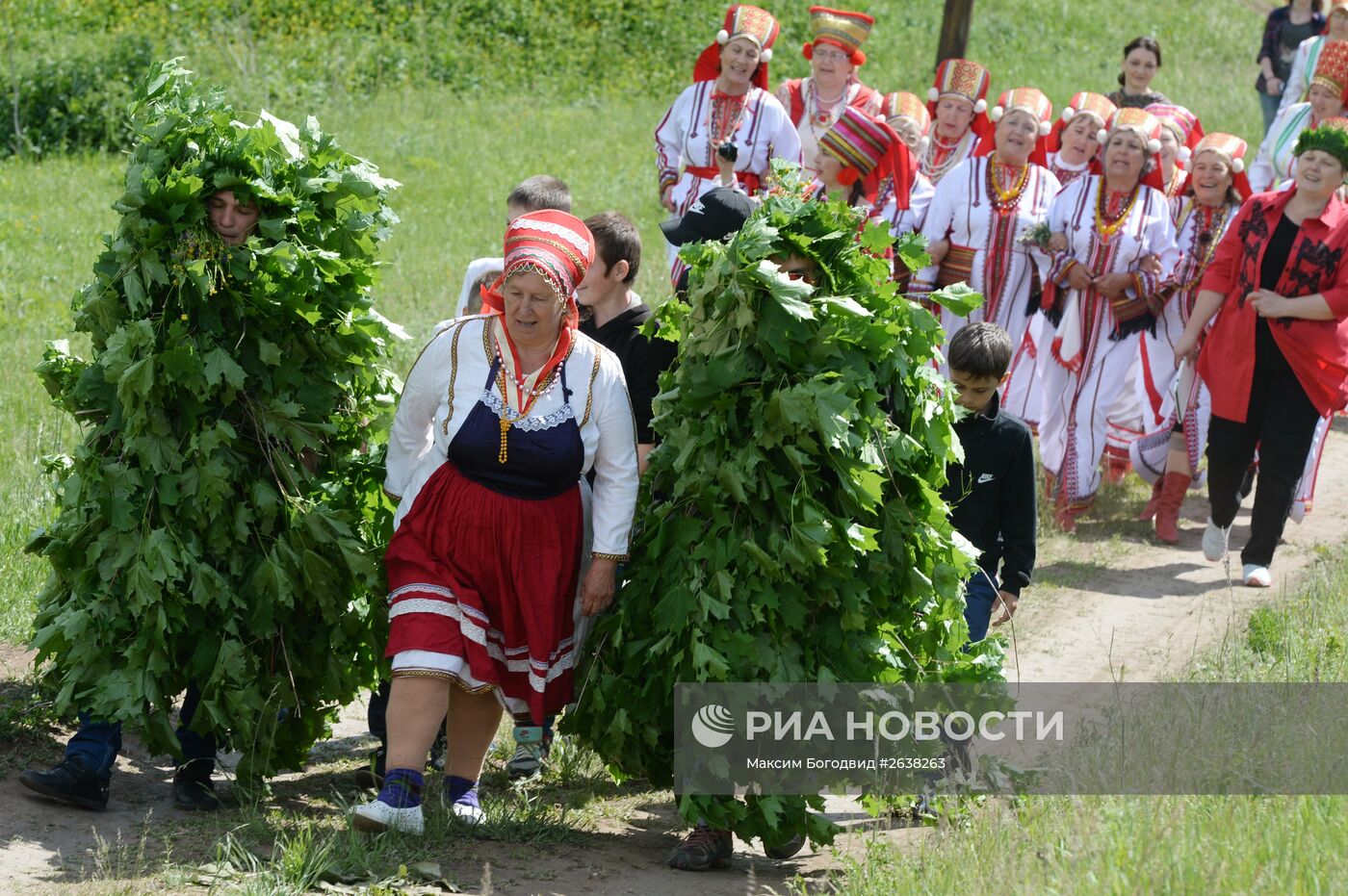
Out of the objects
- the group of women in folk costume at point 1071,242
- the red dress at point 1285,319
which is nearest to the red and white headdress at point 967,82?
the group of women in folk costume at point 1071,242

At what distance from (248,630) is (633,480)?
133 centimetres

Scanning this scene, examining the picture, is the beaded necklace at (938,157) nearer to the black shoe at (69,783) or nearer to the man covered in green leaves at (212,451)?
the man covered in green leaves at (212,451)

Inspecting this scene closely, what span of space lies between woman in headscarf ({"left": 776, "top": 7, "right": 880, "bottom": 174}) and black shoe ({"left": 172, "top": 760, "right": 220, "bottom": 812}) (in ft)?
20.7

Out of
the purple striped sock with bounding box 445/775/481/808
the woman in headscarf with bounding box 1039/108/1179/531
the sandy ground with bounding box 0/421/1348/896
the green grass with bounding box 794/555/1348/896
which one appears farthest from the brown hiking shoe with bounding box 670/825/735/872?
the woman in headscarf with bounding box 1039/108/1179/531

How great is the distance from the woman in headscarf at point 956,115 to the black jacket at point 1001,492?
559cm

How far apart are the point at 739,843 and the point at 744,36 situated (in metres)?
5.84

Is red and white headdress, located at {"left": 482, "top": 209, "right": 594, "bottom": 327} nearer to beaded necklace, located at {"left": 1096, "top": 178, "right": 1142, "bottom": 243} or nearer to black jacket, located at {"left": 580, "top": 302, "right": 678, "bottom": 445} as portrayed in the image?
black jacket, located at {"left": 580, "top": 302, "right": 678, "bottom": 445}

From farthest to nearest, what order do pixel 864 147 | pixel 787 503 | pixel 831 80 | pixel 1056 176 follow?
pixel 831 80, pixel 1056 176, pixel 864 147, pixel 787 503

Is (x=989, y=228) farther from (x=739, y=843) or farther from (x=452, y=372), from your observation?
(x=452, y=372)

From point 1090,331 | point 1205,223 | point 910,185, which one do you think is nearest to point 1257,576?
point 1090,331

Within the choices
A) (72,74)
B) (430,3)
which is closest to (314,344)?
(72,74)

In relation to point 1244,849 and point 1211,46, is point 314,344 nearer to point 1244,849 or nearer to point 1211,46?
point 1244,849

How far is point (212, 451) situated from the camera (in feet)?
16.7

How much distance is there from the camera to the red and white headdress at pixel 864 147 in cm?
836
